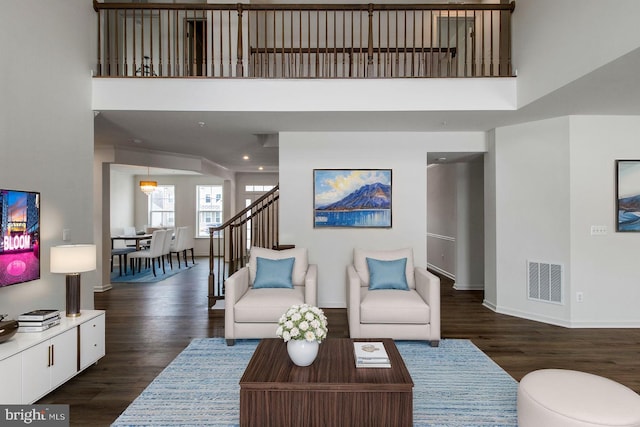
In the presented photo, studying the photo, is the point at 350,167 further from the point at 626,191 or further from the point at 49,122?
the point at 49,122

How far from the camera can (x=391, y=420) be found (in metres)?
2.06

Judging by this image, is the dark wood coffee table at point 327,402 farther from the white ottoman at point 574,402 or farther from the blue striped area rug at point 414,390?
the white ottoman at point 574,402

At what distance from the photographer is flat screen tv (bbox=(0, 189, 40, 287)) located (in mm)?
2654

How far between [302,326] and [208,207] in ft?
30.7

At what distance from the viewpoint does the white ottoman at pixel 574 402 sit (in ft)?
5.72

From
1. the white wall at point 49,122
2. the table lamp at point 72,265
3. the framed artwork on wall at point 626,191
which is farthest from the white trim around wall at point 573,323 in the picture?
the white wall at point 49,122

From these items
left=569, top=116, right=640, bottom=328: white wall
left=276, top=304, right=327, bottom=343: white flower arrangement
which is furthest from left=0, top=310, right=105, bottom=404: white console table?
left=569, top=116, right=640, bottom=328: white wall

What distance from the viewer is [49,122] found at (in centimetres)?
331

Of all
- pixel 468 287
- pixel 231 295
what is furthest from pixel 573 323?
pixel 231 295

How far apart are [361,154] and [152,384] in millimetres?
3764

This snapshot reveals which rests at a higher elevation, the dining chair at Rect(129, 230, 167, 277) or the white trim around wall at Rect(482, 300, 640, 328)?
the dining chair at Rect(129, 230, 167, 277)

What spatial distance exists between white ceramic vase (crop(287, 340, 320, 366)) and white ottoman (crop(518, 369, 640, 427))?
124 centimetres

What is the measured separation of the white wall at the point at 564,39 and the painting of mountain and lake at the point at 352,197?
79.2 inches

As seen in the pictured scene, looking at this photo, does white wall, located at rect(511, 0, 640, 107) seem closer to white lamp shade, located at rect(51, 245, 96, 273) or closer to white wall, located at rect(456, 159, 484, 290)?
white wall, located at rect(456, 159, 484, 290)
